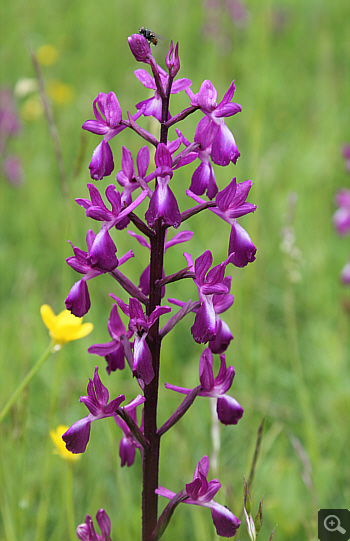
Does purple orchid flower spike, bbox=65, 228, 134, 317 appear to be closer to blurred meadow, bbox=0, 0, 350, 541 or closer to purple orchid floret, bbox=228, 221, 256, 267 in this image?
purple orchid floret, bbox=228, 221, 256, 267

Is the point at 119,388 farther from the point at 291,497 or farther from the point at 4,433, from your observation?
the point at 291,497

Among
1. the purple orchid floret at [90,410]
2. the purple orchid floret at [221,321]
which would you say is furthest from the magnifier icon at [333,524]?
the purple orchid floret at [90,410]

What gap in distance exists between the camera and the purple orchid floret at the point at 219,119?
1360 mm

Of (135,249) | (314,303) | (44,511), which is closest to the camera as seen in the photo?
(44,511)

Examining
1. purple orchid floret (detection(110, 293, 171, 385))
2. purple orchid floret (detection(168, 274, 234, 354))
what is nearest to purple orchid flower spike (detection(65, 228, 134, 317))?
purple orchid floret (detection(110, 293, 171, 385))

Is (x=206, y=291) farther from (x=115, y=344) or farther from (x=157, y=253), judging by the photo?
(x=115, y=344)

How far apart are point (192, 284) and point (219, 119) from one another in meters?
2.64

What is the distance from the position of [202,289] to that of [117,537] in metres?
1.34

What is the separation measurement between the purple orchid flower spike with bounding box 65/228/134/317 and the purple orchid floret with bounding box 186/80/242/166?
1.03 feet

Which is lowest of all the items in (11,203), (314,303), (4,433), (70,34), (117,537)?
(117,537)

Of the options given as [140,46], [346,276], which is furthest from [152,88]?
[346,276]

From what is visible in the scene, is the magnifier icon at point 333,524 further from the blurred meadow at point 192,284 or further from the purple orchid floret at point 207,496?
the purple orchid floret at point 207,496

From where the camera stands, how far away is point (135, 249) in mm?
4250

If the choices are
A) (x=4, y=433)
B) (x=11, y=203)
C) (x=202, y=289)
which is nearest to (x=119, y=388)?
(x=4, y=433)
